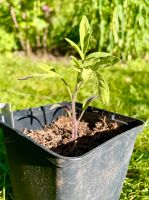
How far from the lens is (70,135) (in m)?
1.63

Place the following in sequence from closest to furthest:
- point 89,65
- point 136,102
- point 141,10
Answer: point 89,65
point 136,102
point 141,10

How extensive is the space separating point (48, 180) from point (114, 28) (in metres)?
2.60

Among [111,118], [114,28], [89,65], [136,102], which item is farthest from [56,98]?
[89,65]

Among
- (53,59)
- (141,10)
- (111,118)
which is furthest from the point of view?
(53,59)

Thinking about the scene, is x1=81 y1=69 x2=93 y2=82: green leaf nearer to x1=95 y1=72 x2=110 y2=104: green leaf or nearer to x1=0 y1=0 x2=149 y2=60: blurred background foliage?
x1=95 y1=72 x2=110 y2=104: green leaf

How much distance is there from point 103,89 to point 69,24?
3581mm

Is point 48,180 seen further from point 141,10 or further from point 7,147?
point 141,10

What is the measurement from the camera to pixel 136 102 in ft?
10.2

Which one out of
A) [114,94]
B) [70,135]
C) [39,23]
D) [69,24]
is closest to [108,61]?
[70,135]

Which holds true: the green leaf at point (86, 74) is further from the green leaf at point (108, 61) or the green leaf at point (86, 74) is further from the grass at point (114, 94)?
the grass at point (114, 94)

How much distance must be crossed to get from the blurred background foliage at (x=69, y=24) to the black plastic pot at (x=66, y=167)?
1964 mm

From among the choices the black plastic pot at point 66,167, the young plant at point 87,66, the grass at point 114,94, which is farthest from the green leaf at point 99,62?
the grass at point 114,94

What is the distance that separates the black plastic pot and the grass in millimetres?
354

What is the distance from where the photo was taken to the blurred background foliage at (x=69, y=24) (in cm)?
370
